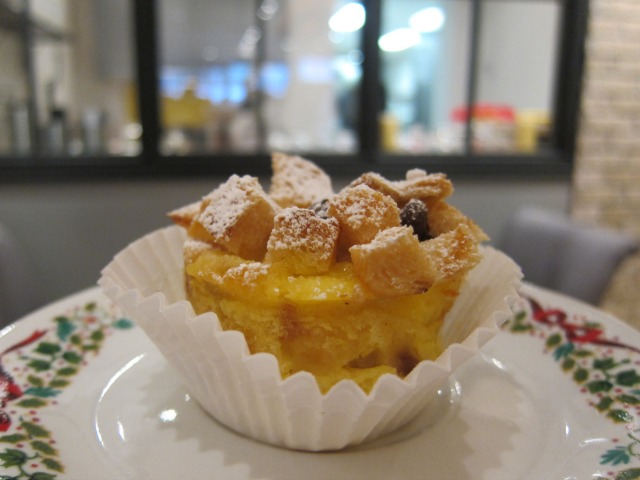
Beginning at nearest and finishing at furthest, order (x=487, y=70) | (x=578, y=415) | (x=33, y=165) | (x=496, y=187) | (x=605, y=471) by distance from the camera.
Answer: (x=605, y=471) < (x=578, y=415) < (x=33, y=165) < (x=496, y=187) < (x=487, y=70)

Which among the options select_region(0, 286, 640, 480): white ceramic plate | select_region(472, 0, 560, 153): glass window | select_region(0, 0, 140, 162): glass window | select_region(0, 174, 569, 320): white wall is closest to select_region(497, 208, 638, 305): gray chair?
select_region(0, 286, 640, 480): white ceramic plate

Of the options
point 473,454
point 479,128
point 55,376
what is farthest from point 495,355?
point 479,128

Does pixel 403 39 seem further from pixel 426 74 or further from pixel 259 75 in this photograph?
pixel 259 75

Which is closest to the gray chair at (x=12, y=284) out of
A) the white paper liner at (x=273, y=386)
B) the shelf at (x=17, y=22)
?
the white paper liner at (x=273, y=386)

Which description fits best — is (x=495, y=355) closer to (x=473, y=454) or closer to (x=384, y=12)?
(x=473, y=454)

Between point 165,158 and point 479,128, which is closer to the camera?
point 165,158

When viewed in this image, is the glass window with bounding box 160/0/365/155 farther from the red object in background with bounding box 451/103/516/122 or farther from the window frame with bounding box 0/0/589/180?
the red object in background with bounding box 451/103/516/122
